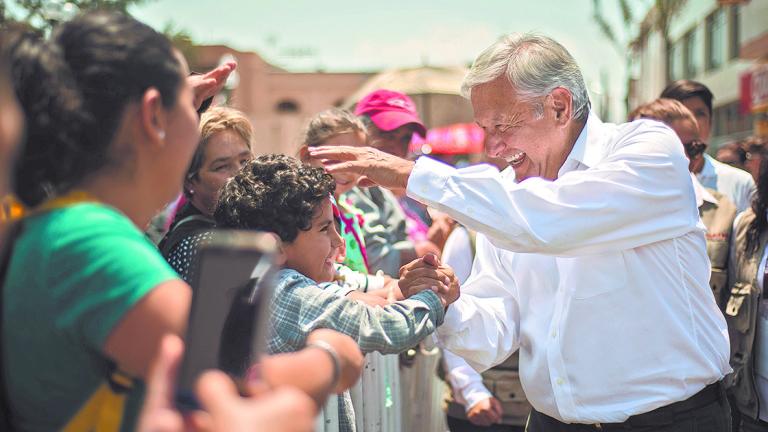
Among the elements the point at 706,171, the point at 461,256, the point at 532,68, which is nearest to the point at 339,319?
the point at 532,68

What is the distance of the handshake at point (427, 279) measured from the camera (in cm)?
236

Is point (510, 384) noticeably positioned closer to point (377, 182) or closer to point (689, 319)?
point (689, 319)

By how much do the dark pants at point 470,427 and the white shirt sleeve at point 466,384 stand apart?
122 millimetres

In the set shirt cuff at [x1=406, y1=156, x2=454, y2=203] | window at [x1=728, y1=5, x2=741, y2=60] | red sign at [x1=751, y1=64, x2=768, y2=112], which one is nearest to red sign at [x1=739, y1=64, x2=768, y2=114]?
red sign at [x1=751, y1=64, x2=768, y2=112]

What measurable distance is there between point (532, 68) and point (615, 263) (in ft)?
2.38

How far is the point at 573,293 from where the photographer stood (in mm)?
2447

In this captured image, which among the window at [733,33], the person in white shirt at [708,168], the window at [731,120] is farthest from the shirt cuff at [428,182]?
the window at [733,33]

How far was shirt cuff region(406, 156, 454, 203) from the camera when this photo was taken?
2.36m

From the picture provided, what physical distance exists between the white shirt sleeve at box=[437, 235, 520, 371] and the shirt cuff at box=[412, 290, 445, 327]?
318mm

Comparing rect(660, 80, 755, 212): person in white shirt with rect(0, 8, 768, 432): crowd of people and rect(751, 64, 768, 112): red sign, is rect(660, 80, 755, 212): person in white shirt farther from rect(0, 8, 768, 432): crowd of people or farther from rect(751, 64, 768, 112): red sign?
rect(751, 64, 768, 112): red sign

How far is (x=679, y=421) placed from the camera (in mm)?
2402

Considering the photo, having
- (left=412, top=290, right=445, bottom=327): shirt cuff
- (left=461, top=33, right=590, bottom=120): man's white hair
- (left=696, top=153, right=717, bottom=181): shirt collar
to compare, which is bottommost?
(left=696, top=153, right=717, bottom=181): shirt collar

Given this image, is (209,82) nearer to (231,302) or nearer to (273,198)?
(273,198)

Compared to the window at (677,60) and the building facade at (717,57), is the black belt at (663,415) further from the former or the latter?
the window at (677,60)
